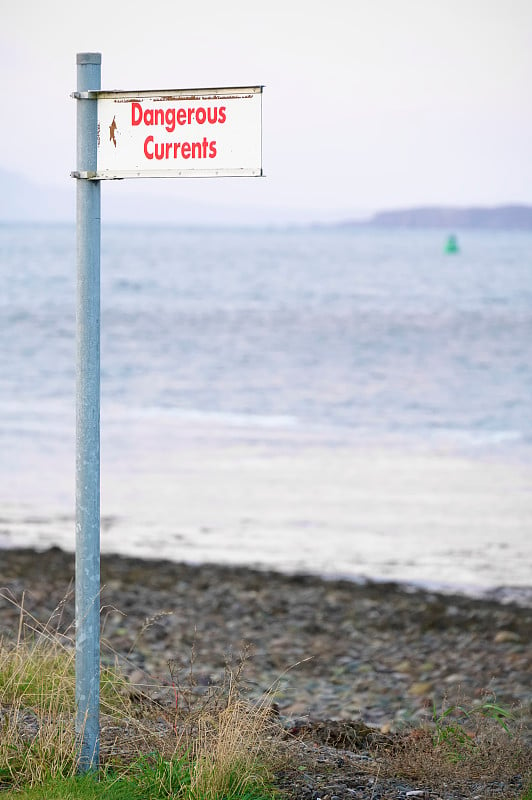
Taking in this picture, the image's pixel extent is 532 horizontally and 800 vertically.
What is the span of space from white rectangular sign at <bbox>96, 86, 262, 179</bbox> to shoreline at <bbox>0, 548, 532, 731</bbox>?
389 cm

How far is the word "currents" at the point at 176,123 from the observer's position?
3744mm

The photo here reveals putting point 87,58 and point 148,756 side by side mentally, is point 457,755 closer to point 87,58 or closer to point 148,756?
point 148,756

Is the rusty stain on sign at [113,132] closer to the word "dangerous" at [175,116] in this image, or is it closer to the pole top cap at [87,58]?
the word "dangerous" at [175,116]

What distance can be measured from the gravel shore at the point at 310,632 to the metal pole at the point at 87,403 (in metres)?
2.47

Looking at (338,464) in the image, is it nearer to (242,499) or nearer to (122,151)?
(242,499)

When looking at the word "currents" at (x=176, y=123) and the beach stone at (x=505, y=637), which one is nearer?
Result: the word "currents" at (x=176, y=123)

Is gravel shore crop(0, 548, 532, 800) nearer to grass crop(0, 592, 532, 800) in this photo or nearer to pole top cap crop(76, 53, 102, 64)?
grass crop(0, 592, 532, 800)

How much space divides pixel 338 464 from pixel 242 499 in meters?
2.73

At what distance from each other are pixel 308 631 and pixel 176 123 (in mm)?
6550

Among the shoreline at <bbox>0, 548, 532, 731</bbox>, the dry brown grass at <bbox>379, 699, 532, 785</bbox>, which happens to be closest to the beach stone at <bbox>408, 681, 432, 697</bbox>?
the shoreline at <bbox>0, 548, 532, 731</bbox>

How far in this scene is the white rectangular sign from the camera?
369 centimetres

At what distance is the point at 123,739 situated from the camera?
4.50 m

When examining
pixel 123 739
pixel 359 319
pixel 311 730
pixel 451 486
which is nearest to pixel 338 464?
pixel 451 486

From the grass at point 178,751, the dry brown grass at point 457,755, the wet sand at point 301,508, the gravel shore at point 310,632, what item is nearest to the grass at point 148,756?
the grass at point 178,751
